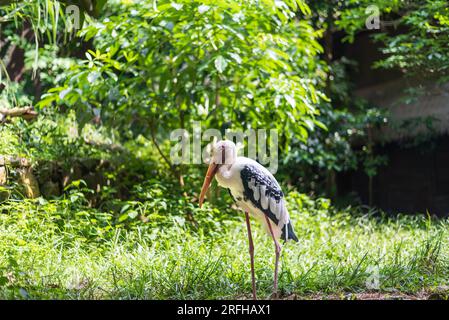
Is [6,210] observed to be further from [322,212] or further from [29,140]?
[322,212]

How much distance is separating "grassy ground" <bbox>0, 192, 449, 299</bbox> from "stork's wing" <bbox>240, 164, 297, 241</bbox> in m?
0.51

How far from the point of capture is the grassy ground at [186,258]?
4441mm

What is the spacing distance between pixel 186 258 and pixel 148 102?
2.45 metres

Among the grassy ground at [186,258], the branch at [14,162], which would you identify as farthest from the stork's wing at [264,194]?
the branch at [14,162]

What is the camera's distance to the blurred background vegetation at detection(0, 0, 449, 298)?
595cm

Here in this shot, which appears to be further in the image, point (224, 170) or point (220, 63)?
point (220, 63)

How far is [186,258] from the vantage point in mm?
5117

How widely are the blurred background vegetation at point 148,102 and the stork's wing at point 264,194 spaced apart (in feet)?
1.74

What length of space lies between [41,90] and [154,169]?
79.9 inches

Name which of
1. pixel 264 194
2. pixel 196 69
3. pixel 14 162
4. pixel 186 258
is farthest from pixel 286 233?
pixel 14 162

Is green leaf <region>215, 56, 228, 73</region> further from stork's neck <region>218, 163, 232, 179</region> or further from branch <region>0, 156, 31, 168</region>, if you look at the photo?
branch <region>0, 156, 31, 168</region>

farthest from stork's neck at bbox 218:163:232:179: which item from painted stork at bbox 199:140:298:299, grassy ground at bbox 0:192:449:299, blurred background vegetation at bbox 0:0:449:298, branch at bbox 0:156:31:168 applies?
branch at bbox 0:156:31:168

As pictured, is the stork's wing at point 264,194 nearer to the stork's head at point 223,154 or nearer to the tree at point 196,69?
the stork's head at point 223,154

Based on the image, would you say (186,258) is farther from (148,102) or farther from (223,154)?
(148,102)
